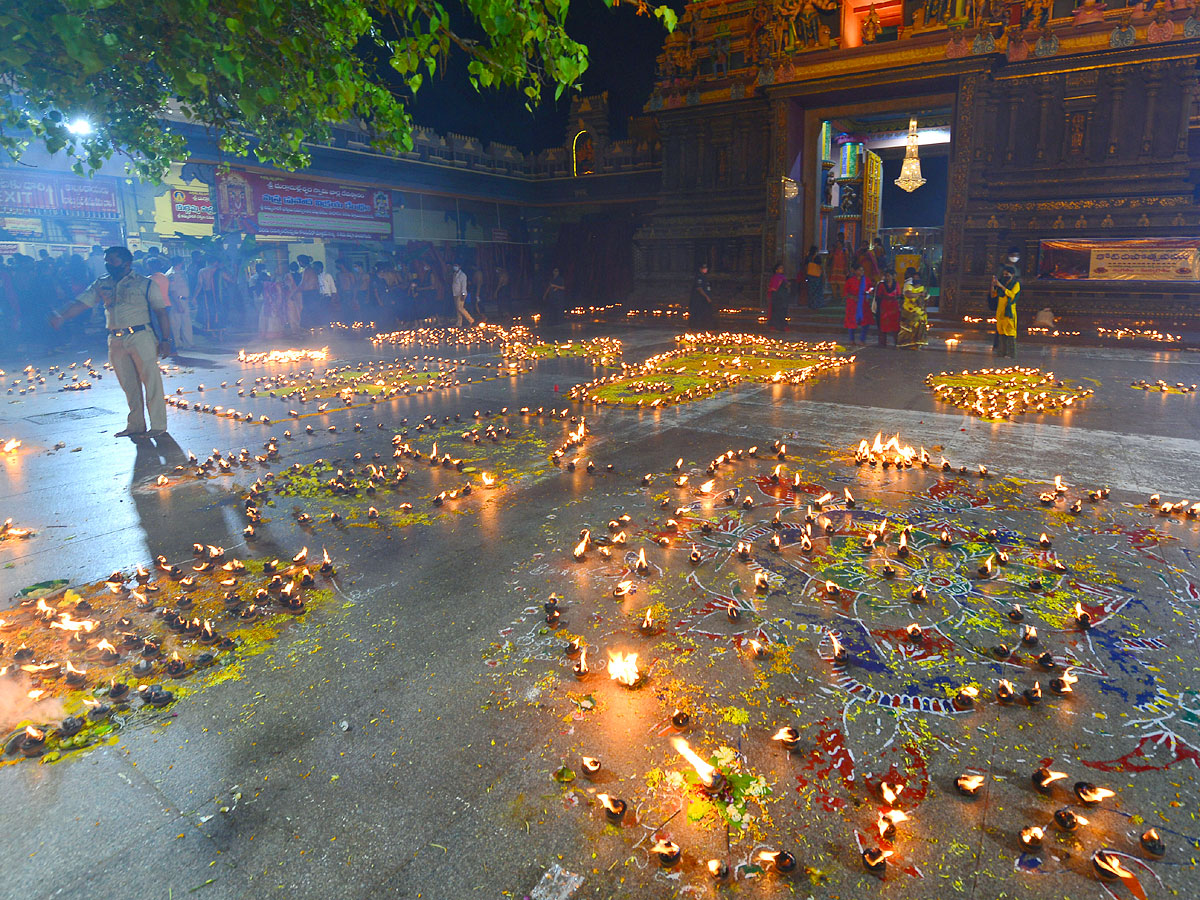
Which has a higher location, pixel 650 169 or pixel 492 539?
pixel 650 169

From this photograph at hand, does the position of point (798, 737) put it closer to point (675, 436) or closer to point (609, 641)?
point (609, 641)

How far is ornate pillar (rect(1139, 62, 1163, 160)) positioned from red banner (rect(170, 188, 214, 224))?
2599 cm

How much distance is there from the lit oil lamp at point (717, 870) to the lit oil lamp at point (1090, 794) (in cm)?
136

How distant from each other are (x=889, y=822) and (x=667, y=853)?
82 cm

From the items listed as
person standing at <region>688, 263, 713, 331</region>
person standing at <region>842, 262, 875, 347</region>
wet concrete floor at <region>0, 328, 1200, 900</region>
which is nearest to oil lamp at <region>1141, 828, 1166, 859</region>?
wet concrete floor at <region>0, 328, 1200, 900</region>

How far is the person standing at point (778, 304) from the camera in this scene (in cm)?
1864

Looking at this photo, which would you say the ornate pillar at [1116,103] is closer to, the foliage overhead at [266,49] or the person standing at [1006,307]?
the person standing at [1006,307]

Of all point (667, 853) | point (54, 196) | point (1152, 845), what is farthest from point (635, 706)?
point (54, 196)

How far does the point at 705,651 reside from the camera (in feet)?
11.9

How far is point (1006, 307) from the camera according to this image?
13.1 meters

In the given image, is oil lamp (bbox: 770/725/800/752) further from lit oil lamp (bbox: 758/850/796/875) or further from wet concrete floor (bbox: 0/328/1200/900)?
lit oil lamp (bbox: 758/850/796/875)

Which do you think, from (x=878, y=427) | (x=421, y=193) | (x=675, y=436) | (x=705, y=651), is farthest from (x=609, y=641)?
(x=421, y=193)

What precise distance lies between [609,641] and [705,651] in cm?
52

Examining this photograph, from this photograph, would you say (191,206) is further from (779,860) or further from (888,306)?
(779,860)
